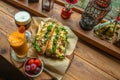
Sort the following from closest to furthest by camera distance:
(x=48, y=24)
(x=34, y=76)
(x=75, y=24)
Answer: (x=34, y=76), (x=48, y=24), (x=75, y=24)

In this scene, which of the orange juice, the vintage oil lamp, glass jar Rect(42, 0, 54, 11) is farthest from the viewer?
glass jar Rect(42, 0, 54, 11)

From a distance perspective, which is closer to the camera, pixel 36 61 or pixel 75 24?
pixel 36 61

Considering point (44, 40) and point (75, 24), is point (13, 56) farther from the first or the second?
point (75, 24)

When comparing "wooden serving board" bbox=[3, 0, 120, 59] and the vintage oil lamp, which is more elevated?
the vintage oil lamp

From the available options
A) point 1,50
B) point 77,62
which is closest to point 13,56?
point 1,50

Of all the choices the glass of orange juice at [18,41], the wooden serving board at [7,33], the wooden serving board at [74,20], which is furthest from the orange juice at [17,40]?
the wooden serving board at [74,20]

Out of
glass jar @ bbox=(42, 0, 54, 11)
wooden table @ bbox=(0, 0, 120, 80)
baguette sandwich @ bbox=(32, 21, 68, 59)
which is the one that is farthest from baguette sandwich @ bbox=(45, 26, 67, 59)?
glass jar @ bbox=(42, 0, 54, 11)

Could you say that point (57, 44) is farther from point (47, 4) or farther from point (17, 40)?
point (47, 4)

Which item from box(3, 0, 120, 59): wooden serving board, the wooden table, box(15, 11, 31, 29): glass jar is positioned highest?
box(15, 11, 31, 29): glass jar

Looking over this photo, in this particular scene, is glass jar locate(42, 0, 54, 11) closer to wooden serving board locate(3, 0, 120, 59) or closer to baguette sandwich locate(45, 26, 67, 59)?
wooden serving board locate(3, 0, 120, 59)

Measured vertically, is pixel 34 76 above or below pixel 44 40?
below
